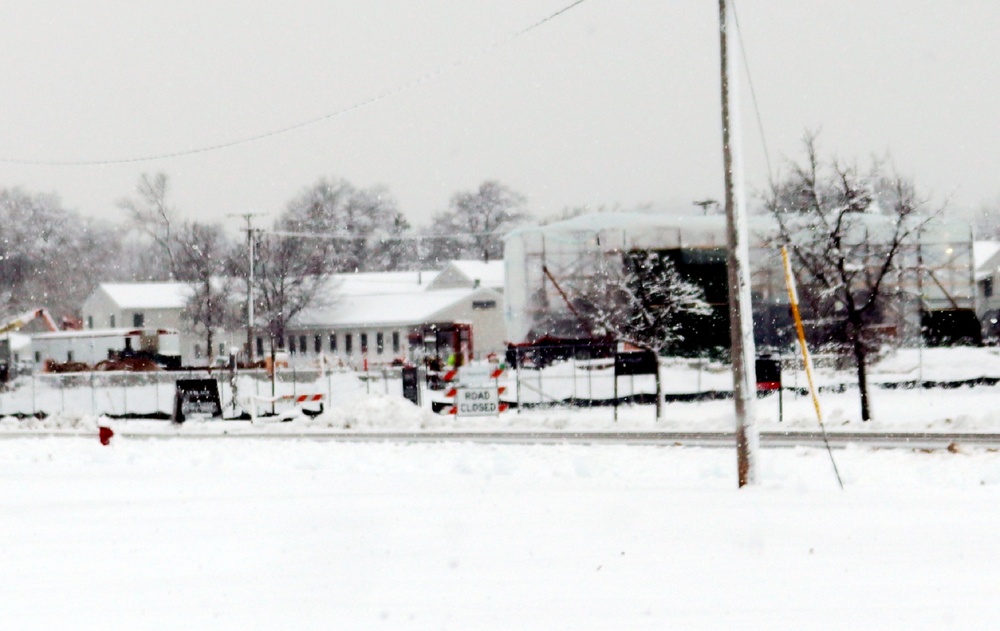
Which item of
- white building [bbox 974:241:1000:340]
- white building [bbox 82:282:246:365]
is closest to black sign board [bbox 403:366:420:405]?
white building [bbox 974:241:1000:340]

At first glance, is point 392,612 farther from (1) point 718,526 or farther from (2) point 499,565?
(1) point 718,526

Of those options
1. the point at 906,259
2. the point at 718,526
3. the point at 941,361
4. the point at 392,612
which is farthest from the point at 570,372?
the point at 392,612

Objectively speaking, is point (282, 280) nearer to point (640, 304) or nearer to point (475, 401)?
point (640, 304)

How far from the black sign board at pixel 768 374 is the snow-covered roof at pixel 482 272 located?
55845 millimetres

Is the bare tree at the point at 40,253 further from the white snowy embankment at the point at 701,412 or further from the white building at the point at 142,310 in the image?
the white snowy embankment at the point at 701,412

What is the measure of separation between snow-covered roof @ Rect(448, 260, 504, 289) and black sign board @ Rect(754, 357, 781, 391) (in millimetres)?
55845

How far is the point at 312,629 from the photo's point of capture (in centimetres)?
691

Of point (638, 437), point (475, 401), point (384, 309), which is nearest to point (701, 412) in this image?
point (475, 401)

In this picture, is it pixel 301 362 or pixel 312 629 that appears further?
pixel 301 362

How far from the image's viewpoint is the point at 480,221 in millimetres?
101312

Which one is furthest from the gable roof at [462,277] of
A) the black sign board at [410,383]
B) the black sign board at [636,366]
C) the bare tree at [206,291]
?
the black sign board at [636,366]

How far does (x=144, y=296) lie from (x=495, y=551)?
86525mm

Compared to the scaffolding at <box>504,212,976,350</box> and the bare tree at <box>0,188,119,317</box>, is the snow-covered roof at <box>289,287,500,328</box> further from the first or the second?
the bare tree at <box>0,188,119,317</box>

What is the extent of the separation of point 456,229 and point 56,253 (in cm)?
3361
